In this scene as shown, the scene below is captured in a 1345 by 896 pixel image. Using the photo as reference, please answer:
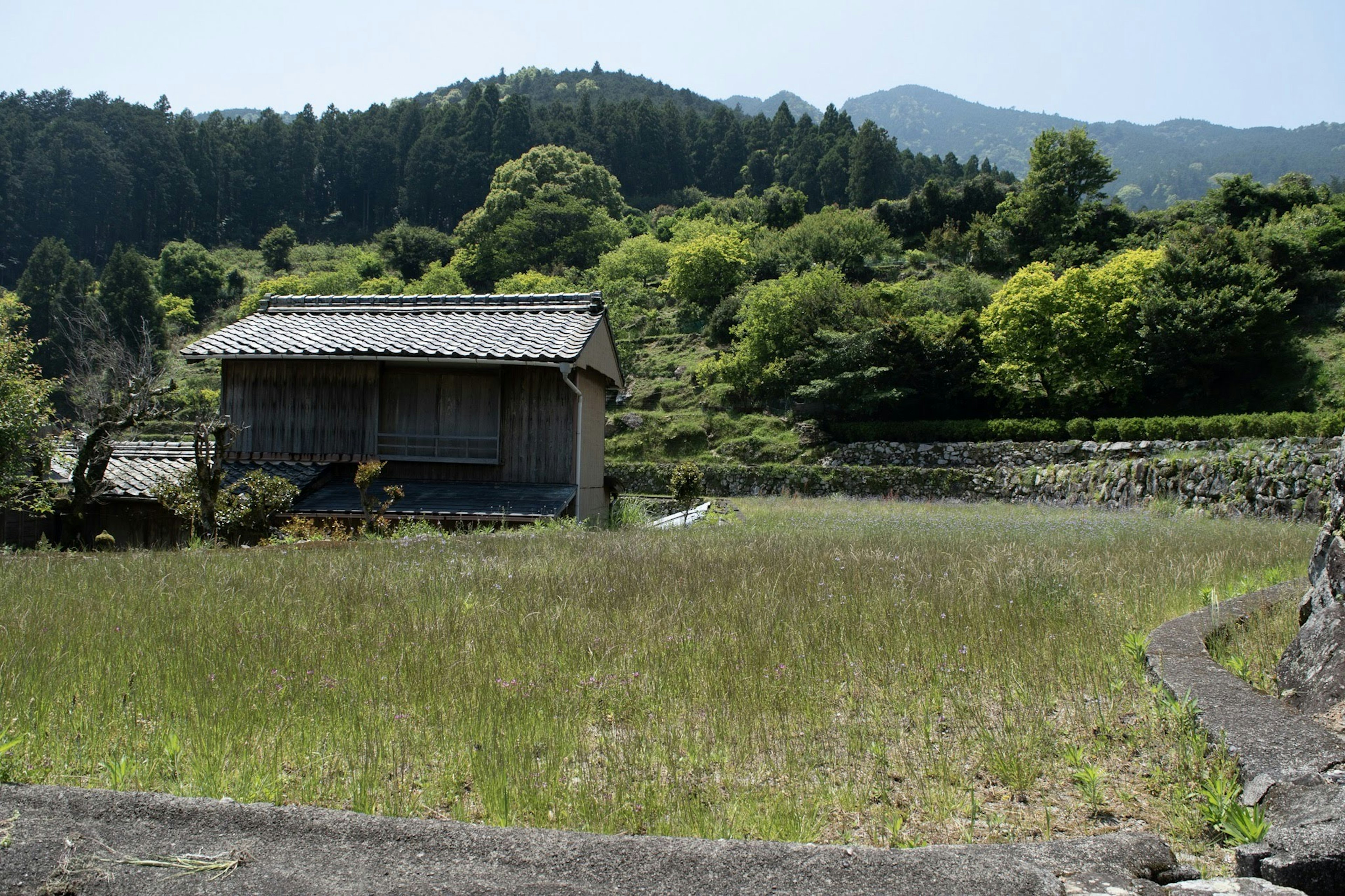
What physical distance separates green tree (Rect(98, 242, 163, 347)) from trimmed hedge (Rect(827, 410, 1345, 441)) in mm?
49929

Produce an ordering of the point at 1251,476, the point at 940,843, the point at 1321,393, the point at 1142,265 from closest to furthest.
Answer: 1. the point at 940,843
2. the point at 1251,476
3. the point at 1321,393
4. the point at 1142,265

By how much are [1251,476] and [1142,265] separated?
1688cm

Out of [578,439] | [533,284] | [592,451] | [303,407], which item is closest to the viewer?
[578,439]

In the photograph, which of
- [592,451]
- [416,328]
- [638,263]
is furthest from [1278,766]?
[638,263]

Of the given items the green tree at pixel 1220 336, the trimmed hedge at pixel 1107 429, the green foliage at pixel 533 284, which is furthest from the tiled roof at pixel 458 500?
the green foliage at pixel 533 284

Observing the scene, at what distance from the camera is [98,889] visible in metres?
2.33

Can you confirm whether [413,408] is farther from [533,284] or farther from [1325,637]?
[533,284]

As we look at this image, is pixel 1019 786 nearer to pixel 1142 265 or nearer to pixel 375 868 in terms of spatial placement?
Result: pixel 375 868

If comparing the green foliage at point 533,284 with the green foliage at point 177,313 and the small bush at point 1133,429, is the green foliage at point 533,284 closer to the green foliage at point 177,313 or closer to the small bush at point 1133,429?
the green foliage at point 177,313

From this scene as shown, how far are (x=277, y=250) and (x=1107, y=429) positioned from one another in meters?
74.9

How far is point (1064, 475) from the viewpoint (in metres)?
24.9

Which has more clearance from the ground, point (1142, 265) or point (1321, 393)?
point (1142, 265)

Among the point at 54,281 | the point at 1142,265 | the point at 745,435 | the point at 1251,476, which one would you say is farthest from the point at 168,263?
the point at 1251,476

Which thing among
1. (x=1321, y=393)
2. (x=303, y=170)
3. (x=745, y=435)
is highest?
(x=303, y=170)
